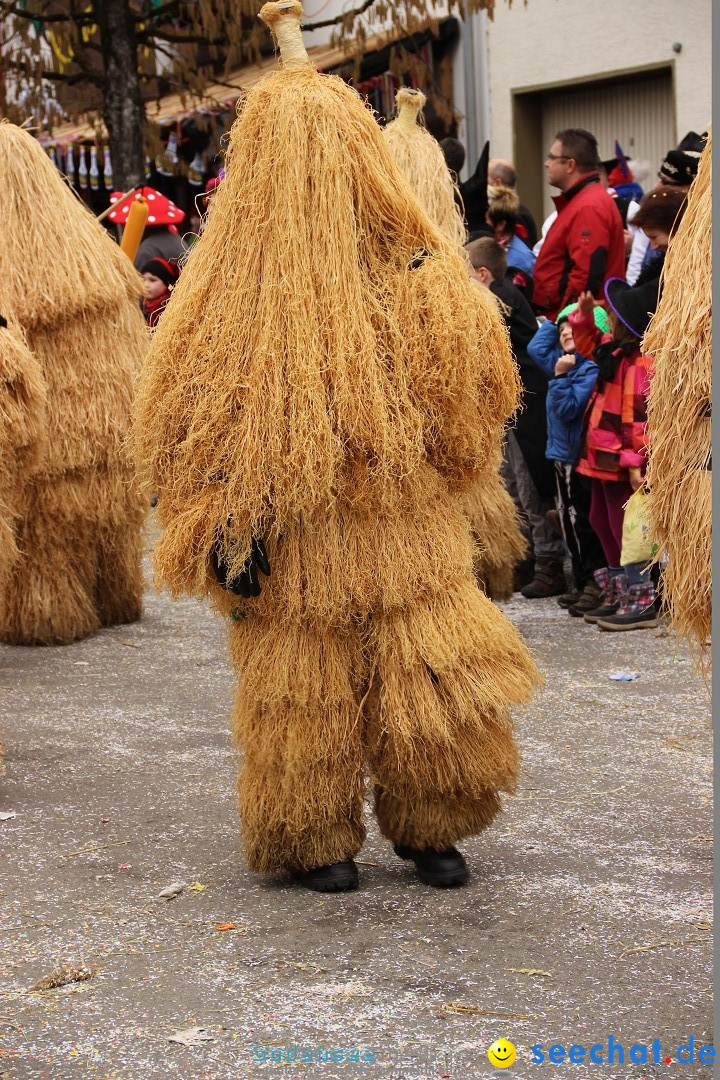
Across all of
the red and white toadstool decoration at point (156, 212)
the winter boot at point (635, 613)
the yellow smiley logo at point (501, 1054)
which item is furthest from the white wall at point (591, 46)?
the yellow smiley logo at point (501, 1054)

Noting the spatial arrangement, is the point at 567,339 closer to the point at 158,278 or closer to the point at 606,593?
the point at 606,593

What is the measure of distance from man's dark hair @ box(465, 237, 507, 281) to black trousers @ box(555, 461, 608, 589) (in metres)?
1.06

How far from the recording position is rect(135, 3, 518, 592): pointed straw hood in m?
3.44

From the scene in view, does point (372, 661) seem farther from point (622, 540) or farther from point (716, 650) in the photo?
point (622, 540)

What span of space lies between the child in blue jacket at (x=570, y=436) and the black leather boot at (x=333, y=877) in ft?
11.1

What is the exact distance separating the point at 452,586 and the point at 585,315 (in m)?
3.42

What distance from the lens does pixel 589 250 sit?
7352mm

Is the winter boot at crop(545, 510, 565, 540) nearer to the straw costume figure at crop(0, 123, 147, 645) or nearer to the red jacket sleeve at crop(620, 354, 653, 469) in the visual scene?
the red jacket sleeve at crop(620, 354, 653, 469)

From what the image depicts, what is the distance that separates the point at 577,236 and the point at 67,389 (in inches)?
112

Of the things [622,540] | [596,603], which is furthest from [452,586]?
[596,603]

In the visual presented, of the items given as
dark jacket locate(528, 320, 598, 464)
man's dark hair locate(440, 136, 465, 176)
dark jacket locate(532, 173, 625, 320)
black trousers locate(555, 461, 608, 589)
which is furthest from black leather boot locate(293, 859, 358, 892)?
man's dark hair locate(440, 136, 465, 176)

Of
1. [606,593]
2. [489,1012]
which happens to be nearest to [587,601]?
[606,593]

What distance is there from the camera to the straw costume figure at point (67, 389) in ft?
19.9

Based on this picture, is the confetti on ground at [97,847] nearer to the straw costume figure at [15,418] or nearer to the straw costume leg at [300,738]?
the straw costume leg at [300,738]
